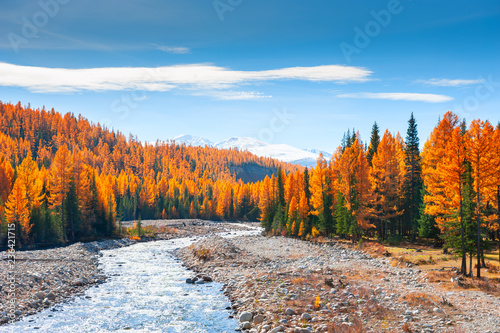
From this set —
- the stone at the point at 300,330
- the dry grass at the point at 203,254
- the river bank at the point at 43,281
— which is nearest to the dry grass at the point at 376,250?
the dry grass at the point at 203,254

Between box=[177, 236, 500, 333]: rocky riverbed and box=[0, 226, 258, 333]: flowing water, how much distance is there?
5.70 feet

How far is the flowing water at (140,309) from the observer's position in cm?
1833

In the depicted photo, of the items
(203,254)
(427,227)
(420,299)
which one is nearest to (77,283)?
(203,254)

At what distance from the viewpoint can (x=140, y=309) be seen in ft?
71.3

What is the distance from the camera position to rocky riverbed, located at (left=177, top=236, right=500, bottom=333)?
53.4ft

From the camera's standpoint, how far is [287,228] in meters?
67.2

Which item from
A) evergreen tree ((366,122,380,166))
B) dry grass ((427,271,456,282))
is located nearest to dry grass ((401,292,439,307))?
dry grass ((427,271,456,282))

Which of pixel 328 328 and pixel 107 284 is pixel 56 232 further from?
pixel 328 328

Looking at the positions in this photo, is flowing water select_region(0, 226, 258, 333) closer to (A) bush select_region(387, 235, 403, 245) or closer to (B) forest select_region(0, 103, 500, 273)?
(B) forest select_region(0, 103, 500, 273)

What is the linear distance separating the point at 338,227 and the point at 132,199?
98.2 metres

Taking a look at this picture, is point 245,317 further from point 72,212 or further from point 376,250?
point 72,212

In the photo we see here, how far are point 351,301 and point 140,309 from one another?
13037mm

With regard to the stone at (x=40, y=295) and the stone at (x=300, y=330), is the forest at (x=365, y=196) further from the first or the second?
the stone at (x=40, y=295)

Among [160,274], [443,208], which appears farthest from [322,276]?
[160,274]
